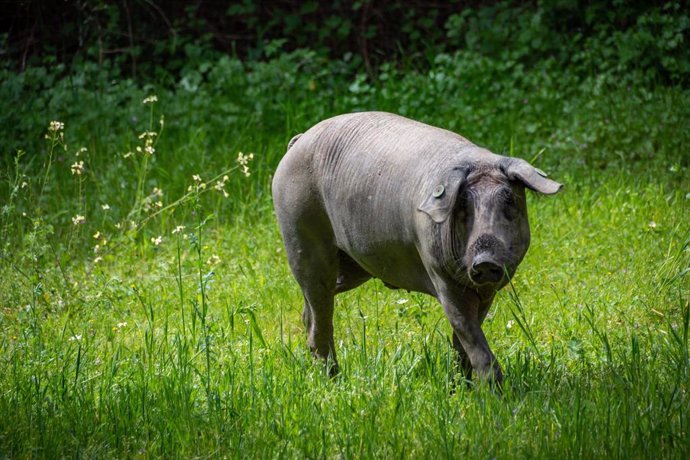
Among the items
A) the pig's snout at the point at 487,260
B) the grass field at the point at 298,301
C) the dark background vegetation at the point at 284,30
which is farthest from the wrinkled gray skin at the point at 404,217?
the dark background vegetation at the point at 284,30

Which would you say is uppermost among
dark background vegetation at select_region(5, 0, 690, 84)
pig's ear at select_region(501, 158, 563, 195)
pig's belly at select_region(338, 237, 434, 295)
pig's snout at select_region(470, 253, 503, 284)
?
dark background vegetation at select_region(5, 0, 690, 84)

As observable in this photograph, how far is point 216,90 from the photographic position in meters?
9.57

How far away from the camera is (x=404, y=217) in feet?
14.0

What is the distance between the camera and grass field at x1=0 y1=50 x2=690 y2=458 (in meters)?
3.86

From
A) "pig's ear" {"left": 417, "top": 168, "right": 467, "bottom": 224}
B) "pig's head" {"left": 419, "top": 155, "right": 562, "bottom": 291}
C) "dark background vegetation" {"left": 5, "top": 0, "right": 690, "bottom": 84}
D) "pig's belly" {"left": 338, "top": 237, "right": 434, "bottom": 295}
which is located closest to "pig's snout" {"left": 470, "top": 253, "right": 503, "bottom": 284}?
"pig's head" {"left": 419, "top": 155, "right": 562, "bottom": 291}

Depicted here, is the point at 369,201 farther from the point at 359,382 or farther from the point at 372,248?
the point at 359,382

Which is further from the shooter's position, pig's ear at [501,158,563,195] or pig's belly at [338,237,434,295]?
pig's belly at [338,237,434,295]

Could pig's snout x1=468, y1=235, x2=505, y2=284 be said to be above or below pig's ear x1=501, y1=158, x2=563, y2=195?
below

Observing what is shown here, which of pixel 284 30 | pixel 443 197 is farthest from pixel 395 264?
pixel 284 30

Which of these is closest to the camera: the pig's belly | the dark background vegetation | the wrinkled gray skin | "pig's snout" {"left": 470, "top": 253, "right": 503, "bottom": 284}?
"pig's snout" {"left": 470, "top": 253, "right": 503, "bottom": 284}

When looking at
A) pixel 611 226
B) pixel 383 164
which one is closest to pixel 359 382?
pixel 383 164

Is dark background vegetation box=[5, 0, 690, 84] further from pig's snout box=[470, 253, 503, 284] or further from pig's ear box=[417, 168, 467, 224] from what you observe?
pig's snout box=[470, 253, 503, 284]

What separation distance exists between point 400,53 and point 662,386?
22.2 ft

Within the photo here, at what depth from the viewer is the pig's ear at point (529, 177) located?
3.82m
